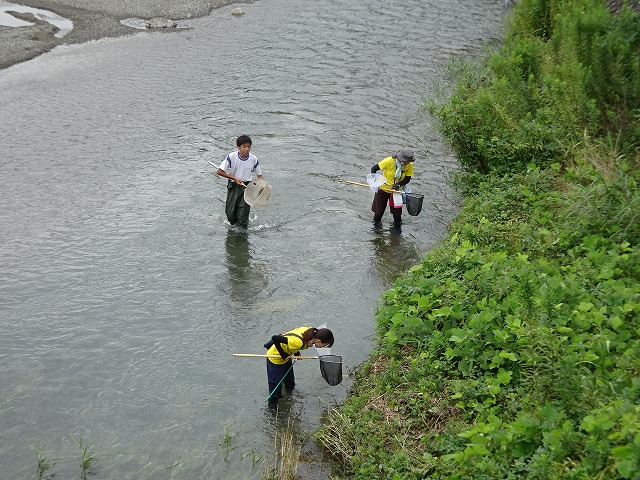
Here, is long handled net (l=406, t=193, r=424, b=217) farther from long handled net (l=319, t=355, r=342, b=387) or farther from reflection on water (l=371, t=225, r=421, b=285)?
long handled net (l=319, t=355, r=342, b=387)

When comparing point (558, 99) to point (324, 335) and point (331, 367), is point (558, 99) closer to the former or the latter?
point (324, 335)

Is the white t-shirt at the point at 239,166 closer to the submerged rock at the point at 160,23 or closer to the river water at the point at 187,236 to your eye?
the river water at the point at 187,236

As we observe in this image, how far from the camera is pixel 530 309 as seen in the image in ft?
22.5

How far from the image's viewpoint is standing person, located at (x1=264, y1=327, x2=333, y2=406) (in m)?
7.55

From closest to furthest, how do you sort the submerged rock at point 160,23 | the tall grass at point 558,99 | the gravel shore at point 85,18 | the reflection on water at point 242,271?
1. the reflection on water at point 242,271
2. the tall grass at point 558,99
3. the gravel shore at point 85,18
4. the submerged rock at point 160,23

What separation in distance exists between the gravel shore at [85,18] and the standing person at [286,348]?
13269mm

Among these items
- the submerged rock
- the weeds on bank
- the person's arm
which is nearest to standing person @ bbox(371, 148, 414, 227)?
the person's arm

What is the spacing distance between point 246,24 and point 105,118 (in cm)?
780

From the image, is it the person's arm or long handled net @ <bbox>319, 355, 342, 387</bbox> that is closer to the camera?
long handled net @ <bbox>319, 355, 342, 387</bbox>

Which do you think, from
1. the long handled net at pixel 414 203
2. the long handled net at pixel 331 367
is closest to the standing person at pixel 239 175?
the long handled net at pixel 414 203

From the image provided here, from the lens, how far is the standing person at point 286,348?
7551 mm

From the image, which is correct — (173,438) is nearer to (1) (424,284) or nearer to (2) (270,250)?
(1) (424,284)

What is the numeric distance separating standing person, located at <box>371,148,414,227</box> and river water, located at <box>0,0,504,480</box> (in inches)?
14.5

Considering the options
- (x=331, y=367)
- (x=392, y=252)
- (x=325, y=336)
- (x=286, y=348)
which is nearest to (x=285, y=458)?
(x=331, y=367)
